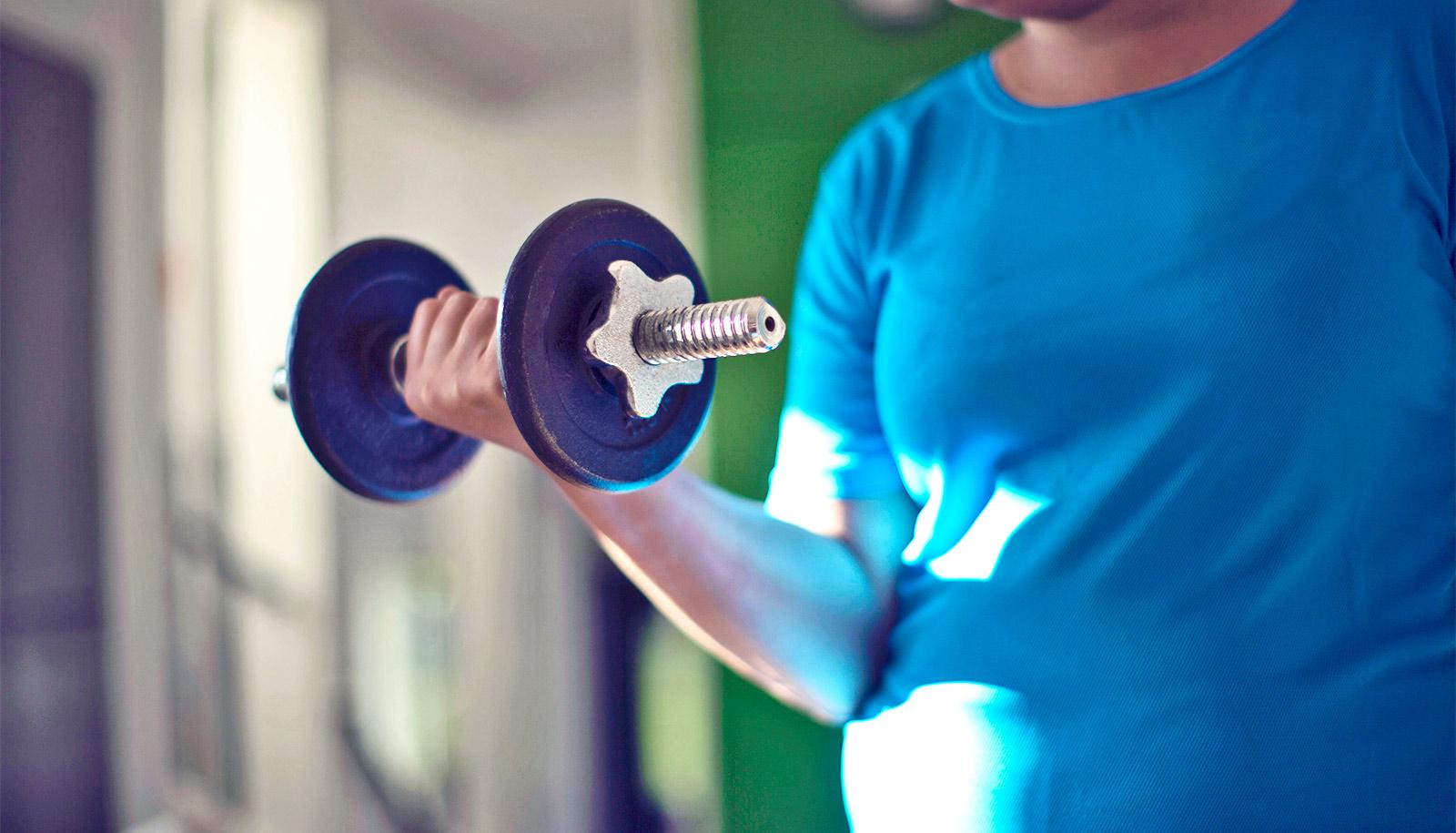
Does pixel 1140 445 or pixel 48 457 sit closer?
pixel 1140 445

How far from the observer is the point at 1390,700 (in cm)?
58

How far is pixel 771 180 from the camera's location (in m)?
2.06

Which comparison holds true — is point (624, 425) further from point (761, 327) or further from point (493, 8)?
point (493, 8)

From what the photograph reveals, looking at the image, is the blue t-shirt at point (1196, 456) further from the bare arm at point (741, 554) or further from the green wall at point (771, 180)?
the green wall at point (771, 180)

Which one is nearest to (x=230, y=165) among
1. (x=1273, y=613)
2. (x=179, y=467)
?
(x=179, y=467)

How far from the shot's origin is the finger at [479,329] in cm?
71

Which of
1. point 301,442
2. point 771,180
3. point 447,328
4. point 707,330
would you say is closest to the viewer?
point 707,330

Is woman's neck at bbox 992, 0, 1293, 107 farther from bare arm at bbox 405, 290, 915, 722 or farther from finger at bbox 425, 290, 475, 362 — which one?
finger at bbox 425, 290, 475, 362

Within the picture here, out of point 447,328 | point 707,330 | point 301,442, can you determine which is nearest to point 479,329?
point 447,328

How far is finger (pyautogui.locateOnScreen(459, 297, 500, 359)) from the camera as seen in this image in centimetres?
71

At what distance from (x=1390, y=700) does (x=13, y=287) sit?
2337 mm

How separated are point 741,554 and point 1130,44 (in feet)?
1.56

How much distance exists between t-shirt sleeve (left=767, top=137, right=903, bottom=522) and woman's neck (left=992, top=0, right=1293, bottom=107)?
0.16 meters

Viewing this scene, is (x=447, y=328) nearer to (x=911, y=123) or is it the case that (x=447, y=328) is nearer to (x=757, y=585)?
(x=757, y=585)
